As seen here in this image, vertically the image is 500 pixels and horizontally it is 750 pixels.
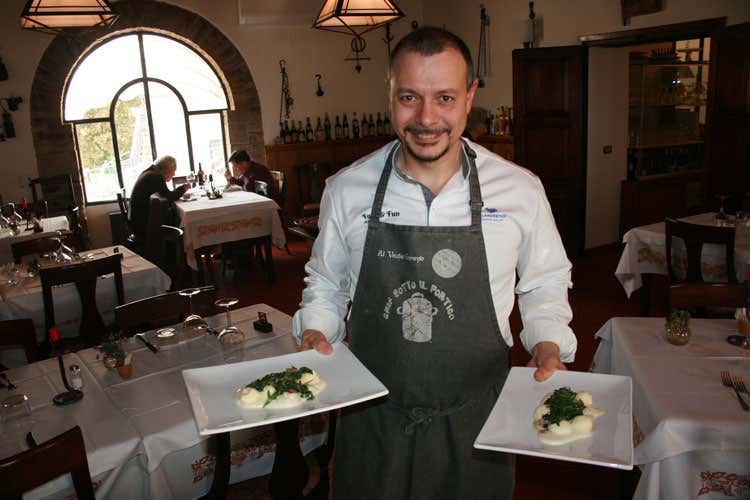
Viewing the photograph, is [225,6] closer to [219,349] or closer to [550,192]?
[550,192]

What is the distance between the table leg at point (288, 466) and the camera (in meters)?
2.40

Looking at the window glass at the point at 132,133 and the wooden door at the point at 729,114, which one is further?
the window glass at the point at 132,133

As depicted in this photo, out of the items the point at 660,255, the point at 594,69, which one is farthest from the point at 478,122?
the point at 660,255

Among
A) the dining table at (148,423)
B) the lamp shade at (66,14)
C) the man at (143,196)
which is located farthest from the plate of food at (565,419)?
the man at (143,196)

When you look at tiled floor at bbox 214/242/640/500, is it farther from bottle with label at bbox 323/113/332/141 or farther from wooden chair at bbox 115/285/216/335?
bottle with label at bbox 323/113/332/141

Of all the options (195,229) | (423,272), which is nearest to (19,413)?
(423,272)

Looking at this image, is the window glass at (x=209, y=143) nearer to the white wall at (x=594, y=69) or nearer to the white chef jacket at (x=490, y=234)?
the white wall at (x=594, y=69)

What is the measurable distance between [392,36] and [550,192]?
12.8 ft

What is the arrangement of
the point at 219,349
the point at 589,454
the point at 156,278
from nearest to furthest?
the point at 589,454
the point at 219,349
the point at 156,278

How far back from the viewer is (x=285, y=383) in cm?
173

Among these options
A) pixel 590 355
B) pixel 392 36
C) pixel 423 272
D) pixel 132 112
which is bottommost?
pixel 590 355

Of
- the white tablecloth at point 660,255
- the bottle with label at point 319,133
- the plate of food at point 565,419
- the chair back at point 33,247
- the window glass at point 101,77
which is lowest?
the white tablecloth at point 660,255

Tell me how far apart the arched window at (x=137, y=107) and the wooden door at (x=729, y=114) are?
230 inches

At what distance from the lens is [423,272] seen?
174 centimetres
